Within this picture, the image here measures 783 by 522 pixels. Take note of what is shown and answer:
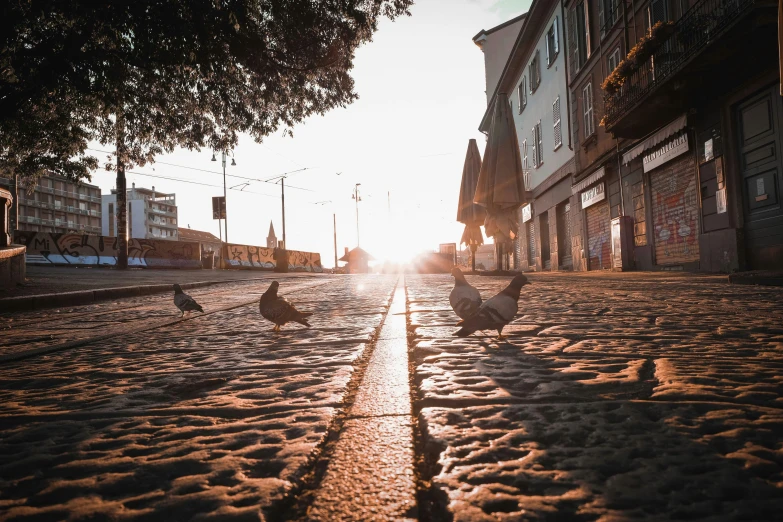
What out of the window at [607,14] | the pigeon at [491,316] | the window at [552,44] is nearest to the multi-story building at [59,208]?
the window at [552,44]

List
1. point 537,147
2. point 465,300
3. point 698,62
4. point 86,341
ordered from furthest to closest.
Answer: point 537,147 → point 698,62 → point 86,341 → point 465,300

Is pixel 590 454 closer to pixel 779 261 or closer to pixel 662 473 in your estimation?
pixel 662 473

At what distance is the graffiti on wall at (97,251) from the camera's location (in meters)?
27.6

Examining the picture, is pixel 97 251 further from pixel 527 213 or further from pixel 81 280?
Answer: pixel 527 213

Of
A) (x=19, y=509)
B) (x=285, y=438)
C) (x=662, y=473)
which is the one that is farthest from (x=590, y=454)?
(x=19, y=509)

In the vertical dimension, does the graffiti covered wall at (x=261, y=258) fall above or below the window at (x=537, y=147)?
below

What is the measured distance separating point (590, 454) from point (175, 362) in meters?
2.12

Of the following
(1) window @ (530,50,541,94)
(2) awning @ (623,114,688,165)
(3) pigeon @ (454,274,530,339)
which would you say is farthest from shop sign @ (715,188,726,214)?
(1) window @ (530,50,541,94)

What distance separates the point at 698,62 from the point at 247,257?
109 feet

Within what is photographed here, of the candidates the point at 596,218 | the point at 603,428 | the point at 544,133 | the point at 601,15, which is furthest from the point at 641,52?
the point at 603,428

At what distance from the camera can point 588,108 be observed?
61.9 feet

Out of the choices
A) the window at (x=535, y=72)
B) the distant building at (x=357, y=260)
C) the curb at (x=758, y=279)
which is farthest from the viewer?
the distant building at (x=357, y=260)

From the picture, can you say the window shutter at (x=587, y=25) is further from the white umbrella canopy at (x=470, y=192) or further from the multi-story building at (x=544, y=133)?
the white umbrella canopy at (x=470, y=192)

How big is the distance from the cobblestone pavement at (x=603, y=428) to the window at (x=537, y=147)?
24481mm
